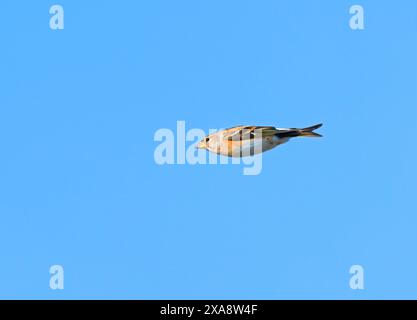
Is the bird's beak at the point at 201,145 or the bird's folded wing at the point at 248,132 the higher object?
the bird's folded wing at the point at 248,132

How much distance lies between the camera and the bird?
77.7ft

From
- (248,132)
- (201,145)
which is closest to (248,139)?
(248,132)

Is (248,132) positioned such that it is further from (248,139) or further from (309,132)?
(309,132)

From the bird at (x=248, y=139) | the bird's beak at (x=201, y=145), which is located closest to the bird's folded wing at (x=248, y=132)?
the bird at (x=248, y=139)

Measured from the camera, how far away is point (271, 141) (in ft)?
78.4

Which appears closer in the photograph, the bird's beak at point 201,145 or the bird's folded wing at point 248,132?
the bird's folded wing at point 248,132

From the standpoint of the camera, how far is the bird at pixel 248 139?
77.7 feet

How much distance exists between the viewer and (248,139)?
24156mm

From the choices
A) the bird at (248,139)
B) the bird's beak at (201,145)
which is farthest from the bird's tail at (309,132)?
the bird's beak at (201,145)

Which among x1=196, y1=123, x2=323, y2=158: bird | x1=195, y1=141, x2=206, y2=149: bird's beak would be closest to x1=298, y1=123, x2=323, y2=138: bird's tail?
x1=196, y1=123, x2=323, y2=158: bird

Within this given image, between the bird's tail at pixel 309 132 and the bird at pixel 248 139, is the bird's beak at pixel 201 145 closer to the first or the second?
the bird at pixel 248 139
